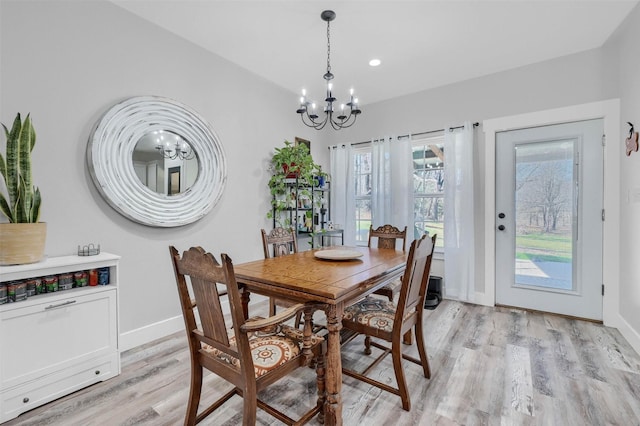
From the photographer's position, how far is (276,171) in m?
3.67

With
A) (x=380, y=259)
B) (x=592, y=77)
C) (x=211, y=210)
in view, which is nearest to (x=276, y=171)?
(x=211, y=210)

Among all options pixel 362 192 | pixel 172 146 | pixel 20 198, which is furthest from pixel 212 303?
pixel 362 192

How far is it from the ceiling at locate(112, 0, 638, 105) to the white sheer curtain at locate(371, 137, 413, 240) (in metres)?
0.89

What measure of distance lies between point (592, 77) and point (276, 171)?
3.42 meters

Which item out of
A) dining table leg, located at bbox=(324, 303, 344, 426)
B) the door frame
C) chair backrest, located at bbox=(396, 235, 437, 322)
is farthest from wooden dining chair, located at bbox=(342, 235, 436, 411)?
the door frame

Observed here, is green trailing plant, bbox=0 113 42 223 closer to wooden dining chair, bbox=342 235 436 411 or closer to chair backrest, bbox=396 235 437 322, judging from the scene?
wooden dining chair, bbox=342 235 436 411

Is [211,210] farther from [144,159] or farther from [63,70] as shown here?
[63,70]

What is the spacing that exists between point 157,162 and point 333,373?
222cm

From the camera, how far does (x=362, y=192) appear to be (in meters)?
4.39

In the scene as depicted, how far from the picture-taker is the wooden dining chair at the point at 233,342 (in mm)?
1150

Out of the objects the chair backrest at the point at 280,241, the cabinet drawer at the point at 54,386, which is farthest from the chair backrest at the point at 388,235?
the cabinet drawer at the point at 54,386

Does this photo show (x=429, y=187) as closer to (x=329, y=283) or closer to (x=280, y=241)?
(x=280, y=241)

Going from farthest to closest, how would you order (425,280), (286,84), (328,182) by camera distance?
(328,182) < (286,84) < (425,280)

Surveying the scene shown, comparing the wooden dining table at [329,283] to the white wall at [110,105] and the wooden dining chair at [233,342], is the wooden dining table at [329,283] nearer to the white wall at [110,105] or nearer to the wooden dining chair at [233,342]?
the wooden dining chair at [233,342]
